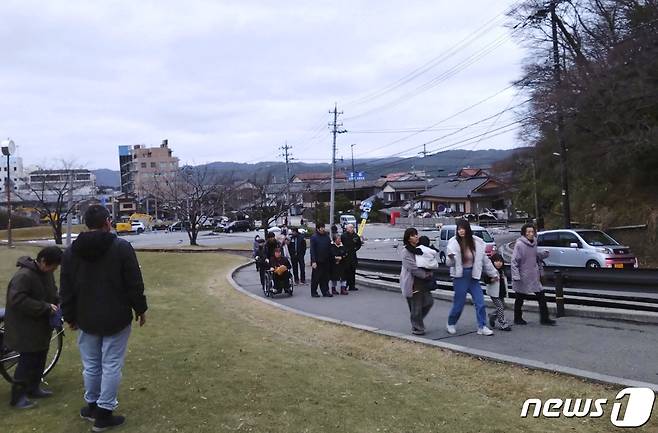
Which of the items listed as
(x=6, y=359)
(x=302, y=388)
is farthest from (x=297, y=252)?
(x=6, y=359)

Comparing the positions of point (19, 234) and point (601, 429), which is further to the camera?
point (19, 234)

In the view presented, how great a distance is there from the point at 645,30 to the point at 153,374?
25.5m

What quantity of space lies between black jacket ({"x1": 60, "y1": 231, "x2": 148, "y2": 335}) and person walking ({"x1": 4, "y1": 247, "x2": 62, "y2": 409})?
2.43 ft

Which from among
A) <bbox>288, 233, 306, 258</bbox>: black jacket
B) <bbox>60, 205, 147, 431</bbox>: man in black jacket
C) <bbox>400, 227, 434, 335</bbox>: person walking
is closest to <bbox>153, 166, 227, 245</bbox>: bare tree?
<bbox>288, 233, 306, 258</bbox>: black jacket

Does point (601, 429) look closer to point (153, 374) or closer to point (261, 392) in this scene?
point (261, 392)

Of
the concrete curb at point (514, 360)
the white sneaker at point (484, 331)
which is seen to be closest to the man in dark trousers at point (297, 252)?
the concrete curb at point (514, 360)

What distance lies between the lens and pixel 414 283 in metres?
8.02

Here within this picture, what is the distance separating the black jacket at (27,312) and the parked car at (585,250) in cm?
1591

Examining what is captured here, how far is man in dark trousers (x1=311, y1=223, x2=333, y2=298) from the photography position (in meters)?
12.7

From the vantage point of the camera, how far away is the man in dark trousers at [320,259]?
41.7ft

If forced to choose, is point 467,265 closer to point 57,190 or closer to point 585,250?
point 585,250

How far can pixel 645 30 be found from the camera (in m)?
24.2

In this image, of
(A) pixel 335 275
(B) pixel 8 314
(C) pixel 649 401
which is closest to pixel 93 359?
(B) pixel 8 314

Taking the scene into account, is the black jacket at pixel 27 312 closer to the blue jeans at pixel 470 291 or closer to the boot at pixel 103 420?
the boot at pixel 103 420
